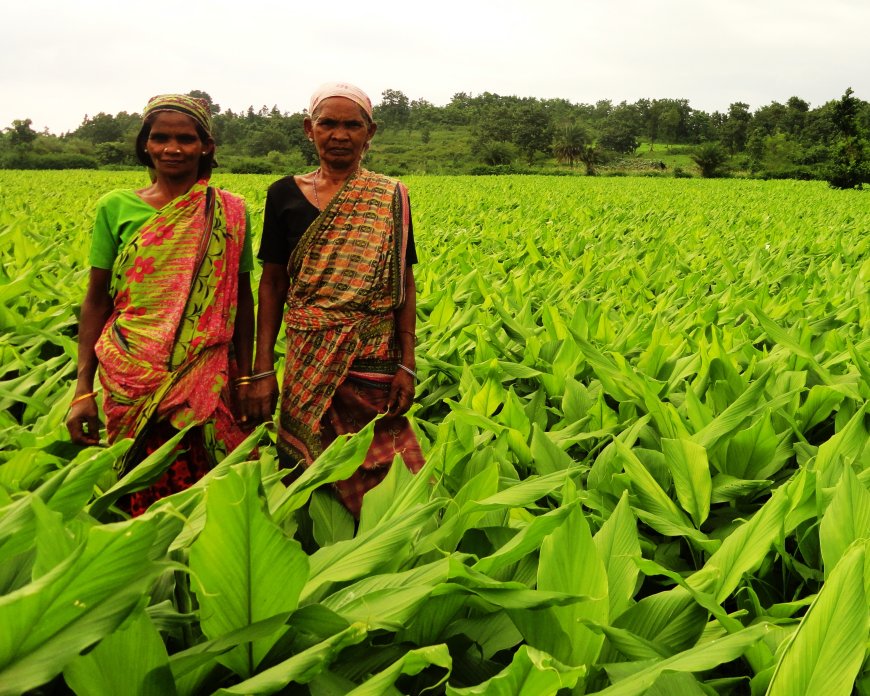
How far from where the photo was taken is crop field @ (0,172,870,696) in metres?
0.78

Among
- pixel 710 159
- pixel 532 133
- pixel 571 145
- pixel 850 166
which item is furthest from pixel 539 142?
pixel 850 166

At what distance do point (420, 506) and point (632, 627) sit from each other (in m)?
0.37

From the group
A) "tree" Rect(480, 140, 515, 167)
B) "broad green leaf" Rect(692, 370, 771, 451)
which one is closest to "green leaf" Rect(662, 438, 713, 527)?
"broad green leaf" Rect(692, 370, 771, 451)

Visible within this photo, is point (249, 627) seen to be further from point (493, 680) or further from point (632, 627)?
point (632, 627)

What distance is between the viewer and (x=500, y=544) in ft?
4.36

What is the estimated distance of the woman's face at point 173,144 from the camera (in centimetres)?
172

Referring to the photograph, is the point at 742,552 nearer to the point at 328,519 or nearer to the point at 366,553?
the point at 366,553

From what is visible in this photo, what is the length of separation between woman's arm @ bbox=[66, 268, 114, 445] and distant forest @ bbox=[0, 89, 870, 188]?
23.8 meters

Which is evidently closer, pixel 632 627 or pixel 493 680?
pixel 493 680

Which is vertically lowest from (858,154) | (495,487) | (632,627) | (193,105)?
(632,627)

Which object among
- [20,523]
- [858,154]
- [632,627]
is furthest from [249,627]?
[858,154]

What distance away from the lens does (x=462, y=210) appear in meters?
10.4

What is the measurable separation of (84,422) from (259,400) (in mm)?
417

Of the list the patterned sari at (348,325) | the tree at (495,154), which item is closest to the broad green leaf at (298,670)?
the patterned sari at (348,325)
